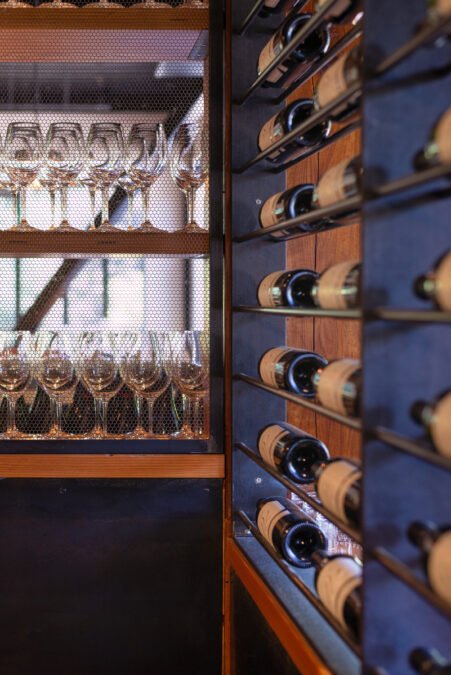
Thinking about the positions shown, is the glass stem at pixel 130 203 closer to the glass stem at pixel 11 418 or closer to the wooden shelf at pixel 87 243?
the wooden shelf at pixel 87 243

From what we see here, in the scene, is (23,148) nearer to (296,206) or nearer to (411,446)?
(296,206)

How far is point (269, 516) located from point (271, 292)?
44 centimetres

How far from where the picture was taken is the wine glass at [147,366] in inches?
59.9

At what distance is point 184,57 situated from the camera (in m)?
1.62

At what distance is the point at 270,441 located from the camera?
1312 millimetres

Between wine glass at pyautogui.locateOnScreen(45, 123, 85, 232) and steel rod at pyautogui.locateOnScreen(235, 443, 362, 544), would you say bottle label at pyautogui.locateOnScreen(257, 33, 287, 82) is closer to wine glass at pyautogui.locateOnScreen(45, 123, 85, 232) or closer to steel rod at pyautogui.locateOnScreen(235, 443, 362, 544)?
wine glass at pyautogui.locateOnScreen(45, 123, 85, 232)

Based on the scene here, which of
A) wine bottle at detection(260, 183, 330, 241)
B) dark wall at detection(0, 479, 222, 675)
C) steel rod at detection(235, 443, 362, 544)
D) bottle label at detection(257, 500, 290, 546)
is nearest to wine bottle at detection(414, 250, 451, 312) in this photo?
steel rod at detection(235, 443, 362, 544)

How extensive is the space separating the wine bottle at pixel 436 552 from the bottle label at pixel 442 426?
0.31ft

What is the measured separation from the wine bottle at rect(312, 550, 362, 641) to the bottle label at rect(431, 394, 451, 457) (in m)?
0.29

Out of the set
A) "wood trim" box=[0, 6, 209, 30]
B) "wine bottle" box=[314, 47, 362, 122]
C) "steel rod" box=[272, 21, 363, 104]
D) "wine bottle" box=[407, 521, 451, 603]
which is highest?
"wood trim" box=[0, 6, 209, 30]

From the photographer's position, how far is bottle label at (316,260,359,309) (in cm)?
93

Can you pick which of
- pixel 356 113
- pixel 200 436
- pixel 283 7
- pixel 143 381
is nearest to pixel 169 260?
pixel 143 381

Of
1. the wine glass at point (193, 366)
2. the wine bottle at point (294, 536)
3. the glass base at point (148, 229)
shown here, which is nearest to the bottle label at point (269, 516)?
the wine bottle at point (294, 536)

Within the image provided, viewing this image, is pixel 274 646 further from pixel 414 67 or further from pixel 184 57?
pixel 184 57
